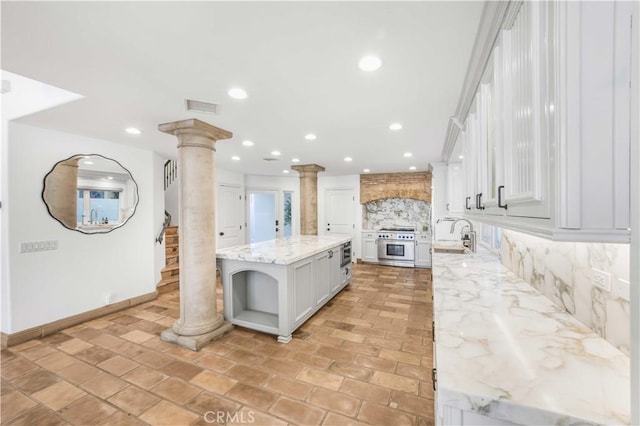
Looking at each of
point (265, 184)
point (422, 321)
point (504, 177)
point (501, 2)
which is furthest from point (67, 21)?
point (265, 184)

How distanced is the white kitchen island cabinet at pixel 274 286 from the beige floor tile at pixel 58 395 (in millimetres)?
1384

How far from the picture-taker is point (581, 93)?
690mm

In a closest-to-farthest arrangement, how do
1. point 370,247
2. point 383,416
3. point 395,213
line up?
point 383,416
point 370,247
point 395,213

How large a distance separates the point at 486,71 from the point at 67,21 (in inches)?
85.6

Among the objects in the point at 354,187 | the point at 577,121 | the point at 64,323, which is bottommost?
the point at 64,323

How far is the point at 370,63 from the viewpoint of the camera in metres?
1.66

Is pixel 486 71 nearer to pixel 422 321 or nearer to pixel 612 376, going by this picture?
pixel 612 376

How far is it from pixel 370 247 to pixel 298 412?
17.0 ft

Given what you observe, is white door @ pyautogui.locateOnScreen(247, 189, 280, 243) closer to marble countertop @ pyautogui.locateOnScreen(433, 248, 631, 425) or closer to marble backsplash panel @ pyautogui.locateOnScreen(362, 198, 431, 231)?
marble backsplash panel @ pyautogui.locateOnScreen(362, 198, 431, 231)

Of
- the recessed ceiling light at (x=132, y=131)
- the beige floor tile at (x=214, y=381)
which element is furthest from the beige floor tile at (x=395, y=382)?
the recessed ceiling light at (x=132, y=131)

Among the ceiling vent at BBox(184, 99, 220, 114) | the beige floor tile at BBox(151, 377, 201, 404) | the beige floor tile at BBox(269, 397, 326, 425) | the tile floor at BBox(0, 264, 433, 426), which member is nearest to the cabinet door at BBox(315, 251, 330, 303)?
the tile floor at BBox(0, 264, 433, 426)

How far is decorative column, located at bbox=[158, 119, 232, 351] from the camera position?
9.12 ft

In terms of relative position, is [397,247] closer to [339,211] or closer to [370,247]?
[370,247]

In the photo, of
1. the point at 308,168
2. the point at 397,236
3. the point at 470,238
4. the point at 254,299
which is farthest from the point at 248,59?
the point at 397,236
